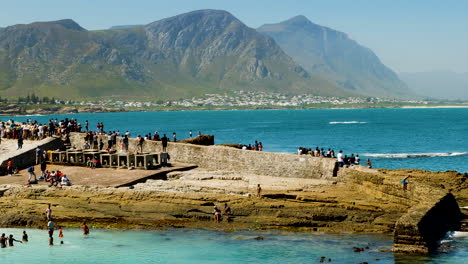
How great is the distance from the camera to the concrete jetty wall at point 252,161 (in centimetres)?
3878

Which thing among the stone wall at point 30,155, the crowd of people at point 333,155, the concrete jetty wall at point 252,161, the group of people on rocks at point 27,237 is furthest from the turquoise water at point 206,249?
the stone wall at point 30,155

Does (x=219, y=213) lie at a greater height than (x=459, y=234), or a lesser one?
greater

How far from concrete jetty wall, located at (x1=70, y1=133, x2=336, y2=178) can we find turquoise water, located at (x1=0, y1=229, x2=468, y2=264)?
263 inches

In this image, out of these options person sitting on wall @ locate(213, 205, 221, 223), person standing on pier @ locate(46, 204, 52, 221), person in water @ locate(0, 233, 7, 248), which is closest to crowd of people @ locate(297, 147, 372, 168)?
person sitting on wall @ locate(213, 205, 221, 223)

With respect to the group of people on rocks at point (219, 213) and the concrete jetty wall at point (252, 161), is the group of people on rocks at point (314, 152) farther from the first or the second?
the group of people on rocks at point (219, 213)

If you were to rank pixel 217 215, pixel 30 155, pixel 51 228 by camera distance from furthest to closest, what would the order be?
1. pixel 30 155
2. pixel 217 215
3. pixel 51 228

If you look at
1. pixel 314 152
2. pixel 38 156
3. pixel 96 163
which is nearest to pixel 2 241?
pixel 96 163

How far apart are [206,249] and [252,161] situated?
1152cm

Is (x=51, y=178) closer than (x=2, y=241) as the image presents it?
No

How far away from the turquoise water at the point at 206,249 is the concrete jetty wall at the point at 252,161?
6.68m

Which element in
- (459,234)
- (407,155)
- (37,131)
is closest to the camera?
(459,234)

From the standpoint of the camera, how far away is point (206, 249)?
31250 mm

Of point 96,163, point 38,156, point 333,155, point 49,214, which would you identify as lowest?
point 49,214

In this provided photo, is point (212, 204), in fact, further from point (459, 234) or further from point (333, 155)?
point (333, 155)
